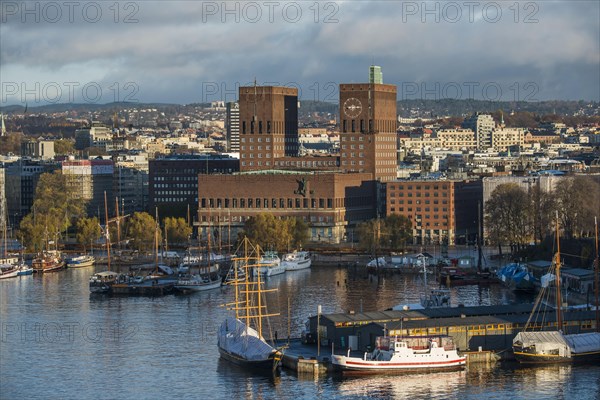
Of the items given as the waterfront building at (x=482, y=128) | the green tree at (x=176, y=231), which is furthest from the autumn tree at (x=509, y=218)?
the waterfront building at (x=482, y=128)

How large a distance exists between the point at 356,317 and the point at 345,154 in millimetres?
→ 55334

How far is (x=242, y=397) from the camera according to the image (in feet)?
146

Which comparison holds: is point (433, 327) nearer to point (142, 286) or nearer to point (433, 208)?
point (142, 286)

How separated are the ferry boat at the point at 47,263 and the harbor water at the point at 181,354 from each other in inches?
336

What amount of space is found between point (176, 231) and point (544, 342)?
→ 4980 cm

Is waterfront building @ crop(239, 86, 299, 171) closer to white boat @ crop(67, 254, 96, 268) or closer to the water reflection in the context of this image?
white boat @ crop(67, 254, 96, 268)

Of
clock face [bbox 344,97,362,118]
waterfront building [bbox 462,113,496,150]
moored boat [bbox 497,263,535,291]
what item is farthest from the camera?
waterfront building [bbox 462,113,496,150]

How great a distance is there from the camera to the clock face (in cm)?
10438

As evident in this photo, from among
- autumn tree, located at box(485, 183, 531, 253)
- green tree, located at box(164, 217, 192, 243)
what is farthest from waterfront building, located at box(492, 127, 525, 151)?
autumn tree, located at box(485, 183, 531, 253)

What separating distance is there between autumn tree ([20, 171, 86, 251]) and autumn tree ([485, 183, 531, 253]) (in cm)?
2454

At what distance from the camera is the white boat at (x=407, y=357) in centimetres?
4712

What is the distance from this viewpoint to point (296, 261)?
3334 inches

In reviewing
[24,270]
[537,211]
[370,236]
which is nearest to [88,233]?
[24,270]

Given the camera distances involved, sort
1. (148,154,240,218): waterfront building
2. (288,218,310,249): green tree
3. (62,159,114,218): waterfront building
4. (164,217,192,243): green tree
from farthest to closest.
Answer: (62,159,114,218): waterfront building → (148,154,240,218): waterfront building → (164,217,192,243): green tree → (288,218,310,249): green tree
